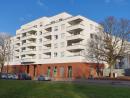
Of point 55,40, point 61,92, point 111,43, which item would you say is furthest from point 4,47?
point 61,92

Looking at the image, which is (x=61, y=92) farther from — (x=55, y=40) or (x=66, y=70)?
(x=55, y=40)

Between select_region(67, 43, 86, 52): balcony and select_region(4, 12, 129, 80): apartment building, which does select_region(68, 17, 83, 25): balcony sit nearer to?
select_region(4, 12, 129, 80): apartment building

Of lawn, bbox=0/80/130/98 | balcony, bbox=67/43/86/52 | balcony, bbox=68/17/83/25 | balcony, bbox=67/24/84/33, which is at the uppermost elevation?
balcony, bbox=68/17/83/25

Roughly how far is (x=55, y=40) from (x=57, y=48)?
3.10 metres

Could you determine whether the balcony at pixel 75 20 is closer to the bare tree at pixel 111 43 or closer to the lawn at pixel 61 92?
the bare tree at pixel 111 43

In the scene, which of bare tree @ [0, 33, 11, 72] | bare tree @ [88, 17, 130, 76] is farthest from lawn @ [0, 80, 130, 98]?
bare tree @ [0, 33, 11, 72]

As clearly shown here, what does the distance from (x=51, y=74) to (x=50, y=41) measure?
11061 mm

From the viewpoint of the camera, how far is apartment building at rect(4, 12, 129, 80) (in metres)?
63.2

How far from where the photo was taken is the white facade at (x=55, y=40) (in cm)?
6425

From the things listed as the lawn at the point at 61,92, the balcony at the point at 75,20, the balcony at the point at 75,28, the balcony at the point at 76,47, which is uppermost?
the balcony at the point at 75,20

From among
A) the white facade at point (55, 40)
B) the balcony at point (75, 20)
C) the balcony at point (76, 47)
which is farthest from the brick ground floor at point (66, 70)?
the balcony at point (75, 20)

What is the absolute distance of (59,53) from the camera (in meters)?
70.1

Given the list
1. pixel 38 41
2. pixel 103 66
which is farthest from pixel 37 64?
pixel 103 66

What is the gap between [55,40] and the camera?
72.9 m
